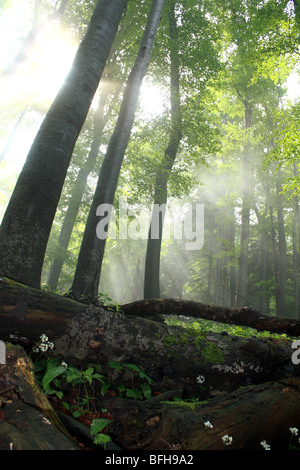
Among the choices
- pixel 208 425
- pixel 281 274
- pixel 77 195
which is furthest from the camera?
pixel 281 274

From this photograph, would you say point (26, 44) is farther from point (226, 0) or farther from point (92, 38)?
point (226, 0)

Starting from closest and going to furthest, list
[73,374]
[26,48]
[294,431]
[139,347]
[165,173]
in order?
[294,431], [73,374], [139,347], [165,173], [26,48]

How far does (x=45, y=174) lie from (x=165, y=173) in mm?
7722

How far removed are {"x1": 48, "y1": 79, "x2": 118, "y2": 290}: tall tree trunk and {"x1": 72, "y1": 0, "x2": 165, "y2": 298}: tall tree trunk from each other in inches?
303

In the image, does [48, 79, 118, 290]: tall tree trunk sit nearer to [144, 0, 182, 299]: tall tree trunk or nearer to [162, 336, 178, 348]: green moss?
[144, 0, 182, 299]: tall tree trunk

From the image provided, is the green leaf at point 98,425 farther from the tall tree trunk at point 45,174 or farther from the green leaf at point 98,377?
the tall tree trunk at point 45,174

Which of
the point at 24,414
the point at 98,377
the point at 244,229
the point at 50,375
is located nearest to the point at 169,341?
the point at 98,377

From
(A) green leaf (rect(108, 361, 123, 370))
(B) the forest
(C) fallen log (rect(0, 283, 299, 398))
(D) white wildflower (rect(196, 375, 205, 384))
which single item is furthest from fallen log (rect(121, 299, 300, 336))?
(A) green leaf (rect(108, 361, 123, 370))

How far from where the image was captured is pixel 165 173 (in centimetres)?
1106

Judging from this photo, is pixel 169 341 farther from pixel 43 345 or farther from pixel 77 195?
pixel 77 195

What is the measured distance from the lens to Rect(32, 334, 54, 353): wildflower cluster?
246 cm

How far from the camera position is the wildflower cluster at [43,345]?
8.06 ft

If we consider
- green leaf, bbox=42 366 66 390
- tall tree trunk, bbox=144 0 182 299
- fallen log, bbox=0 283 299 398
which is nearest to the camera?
green leaf, bbox=42 366 66 390

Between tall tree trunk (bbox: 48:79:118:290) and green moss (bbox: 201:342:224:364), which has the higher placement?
tall tree trunk (bbox: 48:79:118:290)
